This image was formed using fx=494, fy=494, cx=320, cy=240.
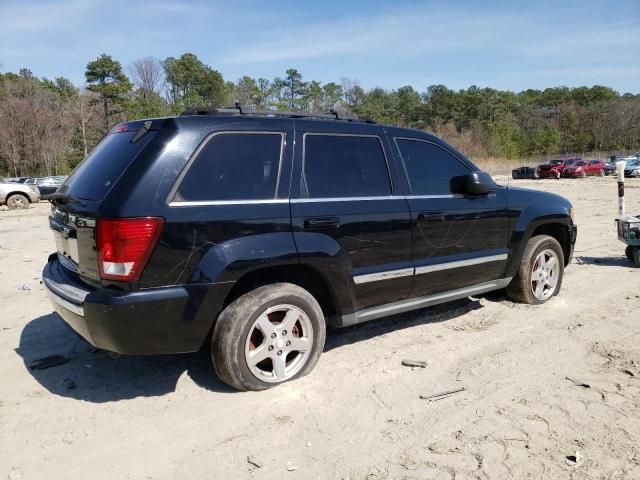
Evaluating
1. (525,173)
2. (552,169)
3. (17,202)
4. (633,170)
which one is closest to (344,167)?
(17,202)

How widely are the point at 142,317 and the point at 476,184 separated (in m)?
2.95

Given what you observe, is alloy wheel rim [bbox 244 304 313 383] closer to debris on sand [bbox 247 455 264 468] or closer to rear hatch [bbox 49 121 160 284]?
debris on sand [bbox 247 455 264 468]

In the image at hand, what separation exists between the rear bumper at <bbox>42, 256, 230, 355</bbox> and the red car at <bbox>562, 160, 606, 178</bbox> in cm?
4511

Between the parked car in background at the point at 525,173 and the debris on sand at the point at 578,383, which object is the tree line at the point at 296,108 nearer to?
the parked car in background at the point at 525,173

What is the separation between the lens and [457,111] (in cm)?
9538

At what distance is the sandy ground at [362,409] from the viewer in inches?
103

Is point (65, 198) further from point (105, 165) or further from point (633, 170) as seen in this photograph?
point (633, 170)

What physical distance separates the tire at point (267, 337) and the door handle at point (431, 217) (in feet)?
3.86

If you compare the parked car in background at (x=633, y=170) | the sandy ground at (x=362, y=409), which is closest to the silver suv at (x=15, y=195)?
the sandy ground at (x=362, y=409)

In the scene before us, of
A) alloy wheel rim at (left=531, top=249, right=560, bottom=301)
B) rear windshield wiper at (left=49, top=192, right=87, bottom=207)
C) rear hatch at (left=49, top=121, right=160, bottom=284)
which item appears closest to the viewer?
rear hatch at (left=49, top=121, right=160, bottom=284)

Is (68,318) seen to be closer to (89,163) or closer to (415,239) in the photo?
(89,163)

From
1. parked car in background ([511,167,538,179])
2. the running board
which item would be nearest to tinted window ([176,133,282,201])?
the running board

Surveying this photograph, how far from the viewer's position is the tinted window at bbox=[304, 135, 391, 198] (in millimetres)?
3562

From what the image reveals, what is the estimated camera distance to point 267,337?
3.33m
